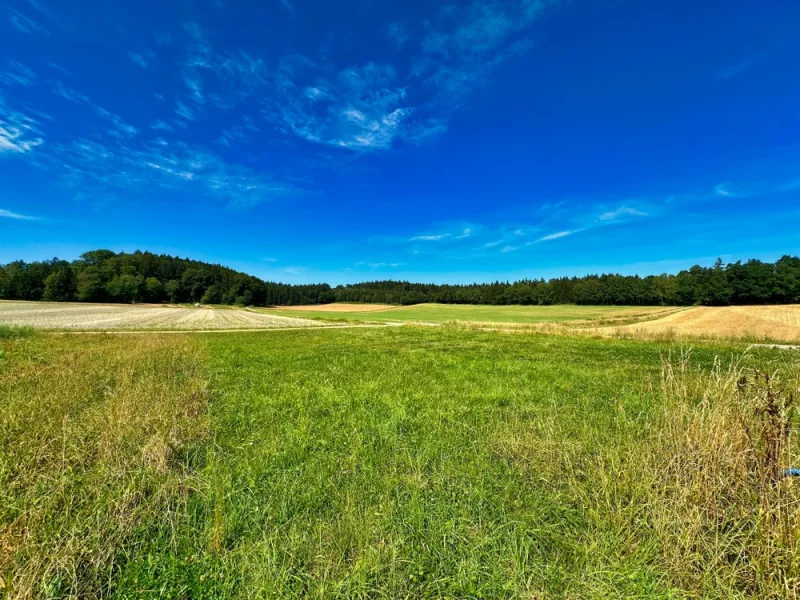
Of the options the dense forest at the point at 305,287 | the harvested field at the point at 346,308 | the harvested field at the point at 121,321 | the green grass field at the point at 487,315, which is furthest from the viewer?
the harvested field at the point at 346,308

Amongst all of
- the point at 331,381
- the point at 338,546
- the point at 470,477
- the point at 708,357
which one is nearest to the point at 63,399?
the point at 331,381

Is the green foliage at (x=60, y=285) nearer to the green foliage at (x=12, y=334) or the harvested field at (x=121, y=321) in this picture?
the harvested field at (x=121, y=321)

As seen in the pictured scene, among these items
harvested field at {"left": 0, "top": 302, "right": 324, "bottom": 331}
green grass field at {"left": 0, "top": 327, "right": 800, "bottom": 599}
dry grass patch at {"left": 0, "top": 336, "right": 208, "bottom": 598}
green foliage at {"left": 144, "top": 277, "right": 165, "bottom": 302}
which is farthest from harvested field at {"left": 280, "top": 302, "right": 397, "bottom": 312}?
green grass field at {"left": 0, "top": 327, "right": 800, "bottom": 599}

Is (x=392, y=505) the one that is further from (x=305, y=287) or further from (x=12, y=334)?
(x=305, y=287)

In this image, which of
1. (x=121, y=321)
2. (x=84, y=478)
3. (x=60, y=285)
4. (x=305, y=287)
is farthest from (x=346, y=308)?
(x=84, y=478)

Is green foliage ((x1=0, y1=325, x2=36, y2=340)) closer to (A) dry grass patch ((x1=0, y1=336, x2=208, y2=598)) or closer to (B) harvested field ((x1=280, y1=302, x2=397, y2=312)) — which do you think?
(A) dry grass patch ((x1=0, y1=336, x2=208, y2=598))

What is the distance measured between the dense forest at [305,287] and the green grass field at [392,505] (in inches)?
5094

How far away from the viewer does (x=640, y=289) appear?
385 ft

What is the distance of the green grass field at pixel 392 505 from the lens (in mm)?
3033

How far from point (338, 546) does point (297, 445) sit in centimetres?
294

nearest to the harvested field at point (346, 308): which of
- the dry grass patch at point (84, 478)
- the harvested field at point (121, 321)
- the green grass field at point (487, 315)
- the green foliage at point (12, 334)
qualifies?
the green grass field at point (487, 315)

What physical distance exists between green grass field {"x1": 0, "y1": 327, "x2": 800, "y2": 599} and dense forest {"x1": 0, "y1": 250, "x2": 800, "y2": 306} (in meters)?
129

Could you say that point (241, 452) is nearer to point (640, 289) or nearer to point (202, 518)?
point (202, 518)

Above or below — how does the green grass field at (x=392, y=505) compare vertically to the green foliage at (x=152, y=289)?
below
